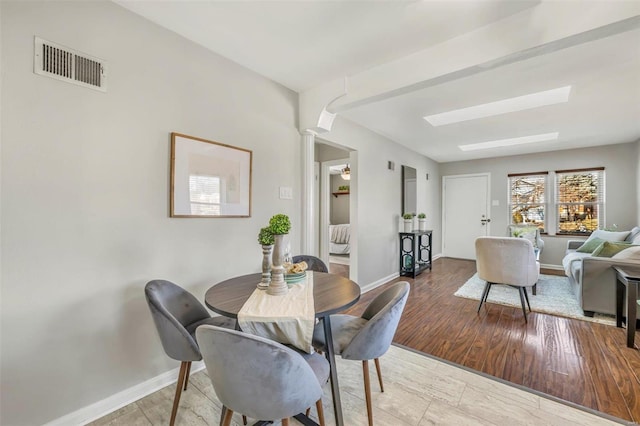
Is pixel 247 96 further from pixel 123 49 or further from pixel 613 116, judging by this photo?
pixel 613 116

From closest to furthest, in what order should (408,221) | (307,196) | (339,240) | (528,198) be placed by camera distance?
(307,196) → (408,221) → (528,198) → (339,240)

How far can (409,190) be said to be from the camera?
16.9 ft

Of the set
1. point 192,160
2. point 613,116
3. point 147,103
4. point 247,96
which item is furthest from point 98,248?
point 613,116

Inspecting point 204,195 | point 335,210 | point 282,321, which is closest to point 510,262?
point 282,321

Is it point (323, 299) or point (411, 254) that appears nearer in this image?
point (323, 299)

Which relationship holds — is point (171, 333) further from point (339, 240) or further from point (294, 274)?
point (339, 240)

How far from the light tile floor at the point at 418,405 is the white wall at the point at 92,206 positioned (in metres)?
0.26

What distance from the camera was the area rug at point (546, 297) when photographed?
301cm

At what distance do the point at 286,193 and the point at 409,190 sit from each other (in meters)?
3.16

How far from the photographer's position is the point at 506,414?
61.9 inches

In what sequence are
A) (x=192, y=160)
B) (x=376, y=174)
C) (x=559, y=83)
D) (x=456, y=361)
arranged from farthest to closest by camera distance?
(x=376, y=174) < (x=559, y=83) < (x=456, y=361) < (x=192, y=160)

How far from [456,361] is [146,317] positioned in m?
2.27

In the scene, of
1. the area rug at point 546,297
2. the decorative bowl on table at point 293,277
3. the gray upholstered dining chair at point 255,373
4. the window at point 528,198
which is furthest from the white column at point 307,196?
the window at point 528,198

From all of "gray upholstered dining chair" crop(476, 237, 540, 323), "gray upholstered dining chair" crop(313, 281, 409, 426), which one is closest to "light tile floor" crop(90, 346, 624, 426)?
"gray upholstered dining chair" crop(313, 281, 409, 426)
